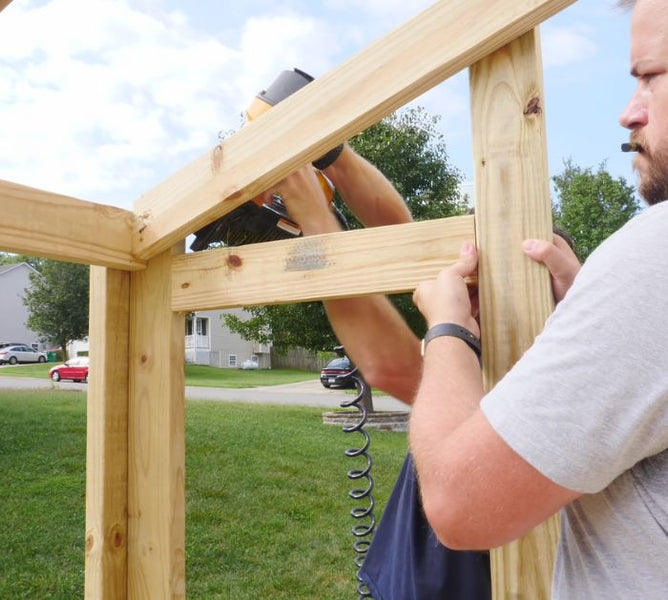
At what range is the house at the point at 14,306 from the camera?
4575cm

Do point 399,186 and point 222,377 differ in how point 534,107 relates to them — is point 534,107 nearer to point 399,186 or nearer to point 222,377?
point 399,186

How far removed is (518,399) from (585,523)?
0.80ft

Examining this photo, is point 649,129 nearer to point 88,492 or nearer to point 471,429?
point 471,429

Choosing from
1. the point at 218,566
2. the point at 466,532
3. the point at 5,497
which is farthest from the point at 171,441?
the point at 5,497

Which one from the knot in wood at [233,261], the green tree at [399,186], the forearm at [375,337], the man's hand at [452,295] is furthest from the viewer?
the green tree at [399,186]

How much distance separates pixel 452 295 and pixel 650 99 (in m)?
0.42

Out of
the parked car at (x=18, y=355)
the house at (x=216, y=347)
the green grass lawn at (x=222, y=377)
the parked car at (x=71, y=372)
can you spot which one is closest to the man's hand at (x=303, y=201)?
the green grass lawn at (x=222, y=377)

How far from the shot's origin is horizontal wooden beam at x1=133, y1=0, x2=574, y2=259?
1170 mm

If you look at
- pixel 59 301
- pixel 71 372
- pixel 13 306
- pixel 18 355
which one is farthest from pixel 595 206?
pixel 13 306

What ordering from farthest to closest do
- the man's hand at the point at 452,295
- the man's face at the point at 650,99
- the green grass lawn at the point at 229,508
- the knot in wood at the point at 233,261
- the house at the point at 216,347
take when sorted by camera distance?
the house at the point at 216,347 → the green grass lawn at the point at 229,508 → the knot in wood at the point at 233,261 → the man's hand at the point at 452,295 → the man's face at the point at 650,99

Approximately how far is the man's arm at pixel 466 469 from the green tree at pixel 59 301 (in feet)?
108

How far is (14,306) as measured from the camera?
46.7m

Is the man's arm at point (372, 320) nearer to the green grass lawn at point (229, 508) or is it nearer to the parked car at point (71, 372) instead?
the green grass lawn at point (229, 508)

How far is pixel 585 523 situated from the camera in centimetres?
95
